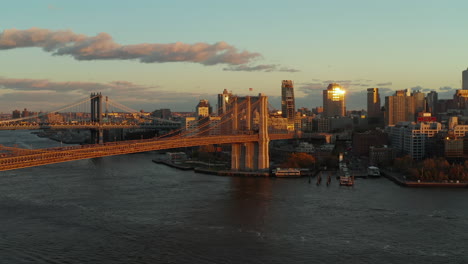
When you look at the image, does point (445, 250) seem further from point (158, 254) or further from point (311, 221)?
point (158, 254)

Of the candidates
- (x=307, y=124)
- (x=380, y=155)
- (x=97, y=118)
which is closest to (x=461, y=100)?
(x=307, y=124)

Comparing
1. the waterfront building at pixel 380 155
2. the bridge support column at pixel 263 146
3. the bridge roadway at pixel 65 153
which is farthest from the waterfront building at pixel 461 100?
the bridge roadway at pixel 65 153

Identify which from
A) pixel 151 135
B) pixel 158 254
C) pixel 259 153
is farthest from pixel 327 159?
pixel 151 135

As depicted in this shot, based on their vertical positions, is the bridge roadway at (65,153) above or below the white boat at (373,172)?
above

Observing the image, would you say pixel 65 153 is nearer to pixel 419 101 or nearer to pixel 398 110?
pixel 398 110

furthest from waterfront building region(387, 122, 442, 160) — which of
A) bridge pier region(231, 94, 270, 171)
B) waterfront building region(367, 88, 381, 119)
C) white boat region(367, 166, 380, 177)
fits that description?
waterfront building region(367, 88, 381, 119)

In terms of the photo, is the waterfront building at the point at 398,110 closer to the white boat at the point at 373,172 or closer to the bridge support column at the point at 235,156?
the white boat at the point at 373,172
